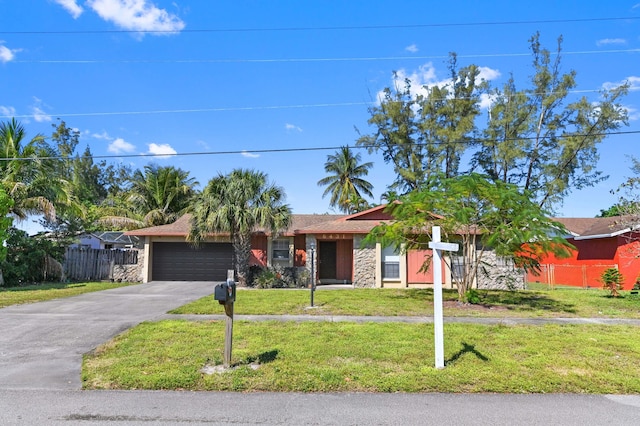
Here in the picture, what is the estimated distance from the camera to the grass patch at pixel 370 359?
17.0ft

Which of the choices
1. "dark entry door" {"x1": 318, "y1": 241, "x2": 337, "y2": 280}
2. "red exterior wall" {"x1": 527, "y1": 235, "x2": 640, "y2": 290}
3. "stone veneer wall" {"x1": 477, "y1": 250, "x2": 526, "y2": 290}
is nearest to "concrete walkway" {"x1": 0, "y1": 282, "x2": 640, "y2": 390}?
"dark entry door" {"x1": 318, "y1": 241, "x2": 337, "y2": 280}

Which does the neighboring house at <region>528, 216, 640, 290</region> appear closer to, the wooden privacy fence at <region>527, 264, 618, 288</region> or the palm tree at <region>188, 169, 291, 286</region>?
the wooden privacy fence at <region>527, 264, 618, 288</region>

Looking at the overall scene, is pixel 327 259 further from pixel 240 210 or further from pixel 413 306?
pixel 413 306

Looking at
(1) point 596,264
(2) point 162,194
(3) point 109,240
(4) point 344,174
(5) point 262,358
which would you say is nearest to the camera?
(5) point 262,358

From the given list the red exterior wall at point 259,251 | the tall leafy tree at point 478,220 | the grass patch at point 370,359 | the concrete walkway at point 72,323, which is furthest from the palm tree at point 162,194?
the grass patch at point 370,359

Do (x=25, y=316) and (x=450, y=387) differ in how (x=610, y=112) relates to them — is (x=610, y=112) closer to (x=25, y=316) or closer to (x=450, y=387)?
(x=450, y=387)

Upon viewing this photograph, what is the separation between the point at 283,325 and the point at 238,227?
29.7 ft

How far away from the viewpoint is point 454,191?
1141cm

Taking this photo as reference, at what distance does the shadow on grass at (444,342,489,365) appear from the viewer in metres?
6.15

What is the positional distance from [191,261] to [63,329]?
12398 millimetres

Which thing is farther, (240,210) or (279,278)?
(279,278)

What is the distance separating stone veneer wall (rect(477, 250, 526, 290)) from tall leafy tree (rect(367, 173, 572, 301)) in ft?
17.7

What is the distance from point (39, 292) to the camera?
48.8 ft

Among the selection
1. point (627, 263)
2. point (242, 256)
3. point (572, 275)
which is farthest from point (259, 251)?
point (627, 263)
